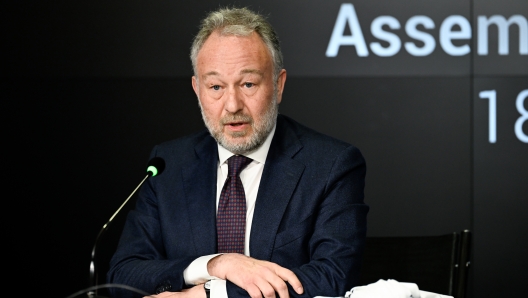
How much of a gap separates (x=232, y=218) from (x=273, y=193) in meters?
0.16

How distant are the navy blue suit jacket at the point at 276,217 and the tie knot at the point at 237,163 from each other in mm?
61

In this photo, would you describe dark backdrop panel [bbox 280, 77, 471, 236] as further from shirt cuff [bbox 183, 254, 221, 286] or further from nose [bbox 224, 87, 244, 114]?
shirt cuff [bbox 183, 254, 221, 286]

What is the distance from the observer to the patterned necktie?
8.48 ft

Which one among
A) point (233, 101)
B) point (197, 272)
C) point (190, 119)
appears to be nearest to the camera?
point (197, 272)

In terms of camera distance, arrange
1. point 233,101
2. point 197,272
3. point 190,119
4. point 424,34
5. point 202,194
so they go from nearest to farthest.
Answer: point 197,272
point 233,101
point 202,194
point 424,34
point 190,119

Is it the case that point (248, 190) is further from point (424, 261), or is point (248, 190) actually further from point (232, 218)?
point (424, 261)

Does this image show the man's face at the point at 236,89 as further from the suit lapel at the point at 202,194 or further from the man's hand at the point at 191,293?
the man's hand at the point at 191,293

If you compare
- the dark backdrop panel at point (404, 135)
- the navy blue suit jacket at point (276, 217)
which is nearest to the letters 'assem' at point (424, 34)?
the dark backdrop panel at point (404, 135)

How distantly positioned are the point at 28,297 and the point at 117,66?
1443 mm

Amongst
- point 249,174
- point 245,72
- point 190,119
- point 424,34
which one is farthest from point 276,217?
point 424,34

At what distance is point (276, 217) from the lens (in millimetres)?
2545

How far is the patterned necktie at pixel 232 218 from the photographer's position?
2586mm

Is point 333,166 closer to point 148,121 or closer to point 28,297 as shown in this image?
point 148,121

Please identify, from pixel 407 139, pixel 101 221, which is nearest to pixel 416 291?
pixel 407 139
